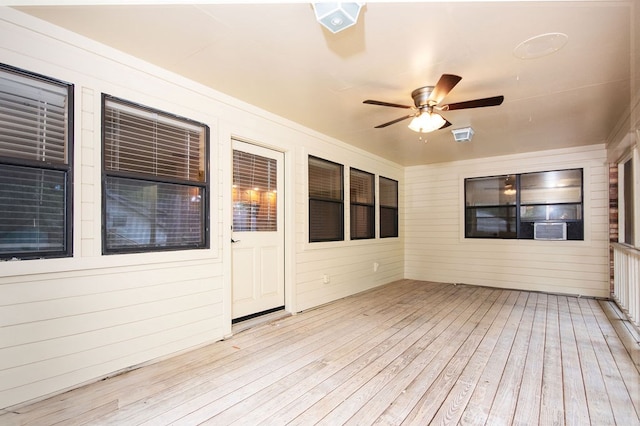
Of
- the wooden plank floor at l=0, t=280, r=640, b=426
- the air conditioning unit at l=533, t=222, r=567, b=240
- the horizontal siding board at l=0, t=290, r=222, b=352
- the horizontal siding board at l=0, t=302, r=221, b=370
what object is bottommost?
the wooden plank floor at l=0, t=280, r=640, b=426

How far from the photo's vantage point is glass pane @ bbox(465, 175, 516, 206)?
588 cm

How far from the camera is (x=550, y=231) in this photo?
544 cm

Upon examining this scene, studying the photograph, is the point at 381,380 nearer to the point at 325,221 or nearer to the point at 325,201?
the point at 325,221

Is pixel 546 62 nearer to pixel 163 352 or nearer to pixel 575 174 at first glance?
pixel 575 174

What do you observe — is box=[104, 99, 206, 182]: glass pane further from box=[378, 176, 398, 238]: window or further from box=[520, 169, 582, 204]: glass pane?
box=[520, 169, 582, 204]: glass pane

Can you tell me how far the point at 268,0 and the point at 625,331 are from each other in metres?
4.83

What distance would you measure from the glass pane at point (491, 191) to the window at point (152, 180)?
17.2 feet

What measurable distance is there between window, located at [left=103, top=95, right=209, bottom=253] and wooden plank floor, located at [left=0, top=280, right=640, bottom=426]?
107cm

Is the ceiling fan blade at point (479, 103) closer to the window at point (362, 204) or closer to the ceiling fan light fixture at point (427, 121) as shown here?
the ceiling fan light fixture at point (427, 121)

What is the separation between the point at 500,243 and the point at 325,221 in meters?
3.54

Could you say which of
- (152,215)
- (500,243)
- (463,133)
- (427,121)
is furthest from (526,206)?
(152,215)

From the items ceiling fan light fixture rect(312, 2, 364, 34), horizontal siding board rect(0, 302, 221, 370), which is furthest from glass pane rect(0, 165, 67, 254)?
ceiling fan light fixture rect(312, 2, 364, 34)

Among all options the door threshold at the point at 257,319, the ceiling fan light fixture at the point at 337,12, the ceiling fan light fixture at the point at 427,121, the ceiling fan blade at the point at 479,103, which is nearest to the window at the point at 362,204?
the door threshold at the point at 257,319

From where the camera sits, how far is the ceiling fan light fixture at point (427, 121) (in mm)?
3197
